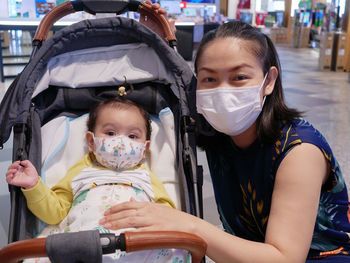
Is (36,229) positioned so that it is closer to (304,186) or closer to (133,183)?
(133,183)

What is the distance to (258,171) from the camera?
123cm

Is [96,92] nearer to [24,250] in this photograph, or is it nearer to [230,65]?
[230,65]

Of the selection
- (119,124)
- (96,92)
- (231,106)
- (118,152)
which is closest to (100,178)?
(118,152)

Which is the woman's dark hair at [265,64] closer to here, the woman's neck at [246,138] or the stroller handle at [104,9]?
the woman's neck at [246,138]

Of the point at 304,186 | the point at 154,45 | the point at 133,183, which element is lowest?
the point at 133,183

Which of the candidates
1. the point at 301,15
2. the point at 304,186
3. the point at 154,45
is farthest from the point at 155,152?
the point at 301,15

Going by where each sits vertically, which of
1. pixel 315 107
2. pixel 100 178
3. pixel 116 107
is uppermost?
pixel 116 107

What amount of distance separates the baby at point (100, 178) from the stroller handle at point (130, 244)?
0.74ft

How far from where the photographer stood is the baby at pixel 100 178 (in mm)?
1286

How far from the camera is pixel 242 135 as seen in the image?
1305 millimetres

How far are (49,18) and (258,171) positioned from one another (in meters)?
1.22

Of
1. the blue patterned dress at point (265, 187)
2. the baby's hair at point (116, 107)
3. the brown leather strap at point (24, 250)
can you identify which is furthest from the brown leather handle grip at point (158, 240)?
the baby's hair at point (116, 107)

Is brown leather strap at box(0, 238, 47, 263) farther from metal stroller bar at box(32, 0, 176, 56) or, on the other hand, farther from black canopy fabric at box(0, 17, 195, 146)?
metal stroller bar at box(32, 0, 176, 56)

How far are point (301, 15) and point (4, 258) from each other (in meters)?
13.5
